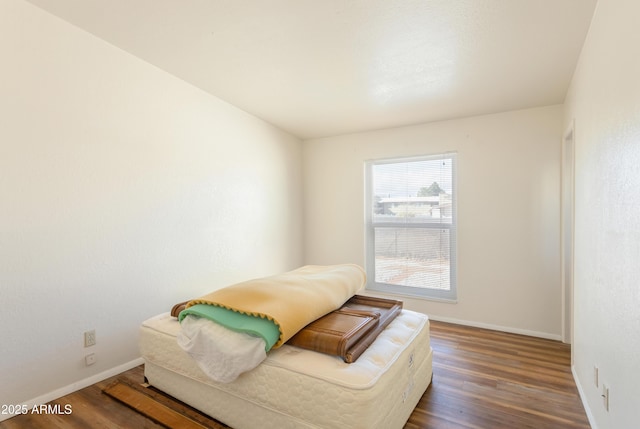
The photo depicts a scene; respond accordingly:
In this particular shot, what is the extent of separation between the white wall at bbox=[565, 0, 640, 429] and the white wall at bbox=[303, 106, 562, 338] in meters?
1.08

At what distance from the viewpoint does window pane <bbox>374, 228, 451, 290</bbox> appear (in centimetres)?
376

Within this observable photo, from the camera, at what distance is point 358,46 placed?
2238 mm

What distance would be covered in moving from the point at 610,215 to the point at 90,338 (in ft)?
10.8

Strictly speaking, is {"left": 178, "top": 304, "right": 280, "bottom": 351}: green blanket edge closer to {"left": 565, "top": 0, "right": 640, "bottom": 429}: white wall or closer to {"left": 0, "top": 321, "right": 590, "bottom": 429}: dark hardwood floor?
{"left": 0, "top": 321, "right": 590, "bottom": 429}: dark hardwood floor

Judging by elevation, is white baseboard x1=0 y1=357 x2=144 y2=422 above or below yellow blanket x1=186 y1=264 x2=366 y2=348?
below

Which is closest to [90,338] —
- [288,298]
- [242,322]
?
[242,322]

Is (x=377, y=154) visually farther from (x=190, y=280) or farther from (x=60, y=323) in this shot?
(x=60, y=323)

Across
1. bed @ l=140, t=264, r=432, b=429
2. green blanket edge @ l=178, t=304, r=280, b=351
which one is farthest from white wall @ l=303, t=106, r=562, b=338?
green blanket edge @ l=178, t=304, r=280, b=351

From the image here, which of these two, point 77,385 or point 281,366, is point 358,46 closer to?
point 281,366

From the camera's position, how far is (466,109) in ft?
11.0

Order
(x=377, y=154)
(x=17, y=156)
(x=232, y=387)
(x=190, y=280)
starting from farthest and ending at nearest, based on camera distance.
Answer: (x=377, y=154) < (x=190, y=280) < (x=17, y=156) < (x=232, y=387)

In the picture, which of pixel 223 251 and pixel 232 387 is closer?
pixel 232 387

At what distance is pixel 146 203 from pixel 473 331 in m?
3.50

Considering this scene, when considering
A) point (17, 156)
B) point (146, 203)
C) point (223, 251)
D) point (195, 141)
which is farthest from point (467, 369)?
point (17, 156)
